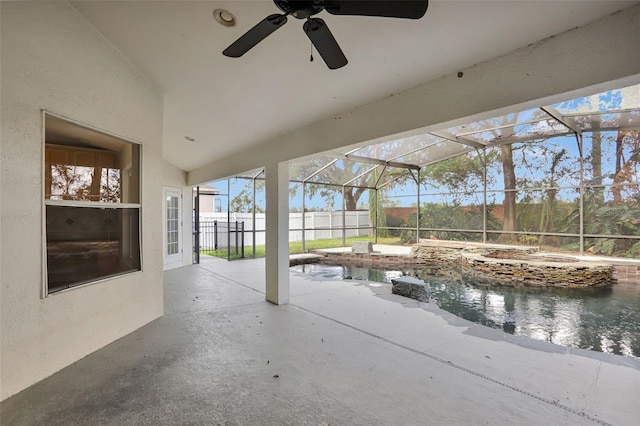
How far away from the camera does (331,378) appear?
243 centimetres

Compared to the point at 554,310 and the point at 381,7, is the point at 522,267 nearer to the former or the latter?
the point at 554,310

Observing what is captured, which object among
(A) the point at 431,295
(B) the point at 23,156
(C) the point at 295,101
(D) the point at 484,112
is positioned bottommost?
(A) the point at 431,295

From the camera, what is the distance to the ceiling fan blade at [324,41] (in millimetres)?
1643

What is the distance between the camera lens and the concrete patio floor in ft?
6.42

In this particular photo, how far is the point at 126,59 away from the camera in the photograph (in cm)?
330

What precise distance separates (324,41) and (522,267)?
7280 mm

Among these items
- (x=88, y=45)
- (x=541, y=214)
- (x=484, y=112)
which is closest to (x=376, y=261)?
(x=541, y=214)

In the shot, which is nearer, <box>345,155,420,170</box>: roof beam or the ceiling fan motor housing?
the ceiling fan motor housing

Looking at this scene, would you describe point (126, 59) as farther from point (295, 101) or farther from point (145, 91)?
point (295, 101)

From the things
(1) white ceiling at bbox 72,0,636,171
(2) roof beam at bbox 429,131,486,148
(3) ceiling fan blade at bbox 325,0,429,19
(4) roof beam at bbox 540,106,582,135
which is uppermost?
(4) roof beam at bbox 540,106,582,135

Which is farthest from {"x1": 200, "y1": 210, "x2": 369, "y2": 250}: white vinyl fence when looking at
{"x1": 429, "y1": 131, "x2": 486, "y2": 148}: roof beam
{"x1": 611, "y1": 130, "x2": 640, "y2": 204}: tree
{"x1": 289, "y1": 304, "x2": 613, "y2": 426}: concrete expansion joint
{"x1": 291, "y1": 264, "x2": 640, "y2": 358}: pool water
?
{"x1": 289, "y1": 304, "x2": 613, "y2": 426}: concrete expansion joint

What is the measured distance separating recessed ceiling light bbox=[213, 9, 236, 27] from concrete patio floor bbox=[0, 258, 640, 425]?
2.86 m

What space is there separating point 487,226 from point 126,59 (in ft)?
34.1

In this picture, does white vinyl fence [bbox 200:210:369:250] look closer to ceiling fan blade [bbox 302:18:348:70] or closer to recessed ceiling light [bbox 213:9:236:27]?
recessed ceiling light [bbox 213:9:236:27]
